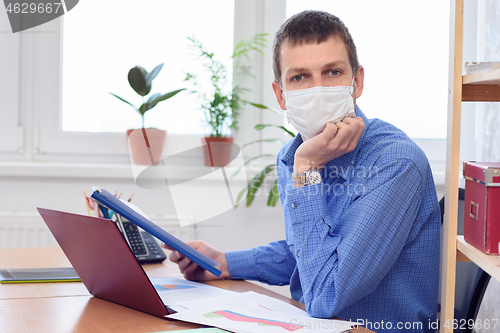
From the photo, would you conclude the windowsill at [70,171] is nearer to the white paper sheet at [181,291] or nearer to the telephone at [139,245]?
the telephone at [139,245]

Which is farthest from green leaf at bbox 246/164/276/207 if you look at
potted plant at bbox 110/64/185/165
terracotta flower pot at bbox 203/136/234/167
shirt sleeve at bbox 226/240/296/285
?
shirt sleeve at bbox 226/240/296/285

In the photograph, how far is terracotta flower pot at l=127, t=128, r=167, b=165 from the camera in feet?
7.23

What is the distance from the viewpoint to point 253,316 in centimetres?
83

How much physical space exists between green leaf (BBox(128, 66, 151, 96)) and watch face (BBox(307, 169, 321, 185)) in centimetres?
132

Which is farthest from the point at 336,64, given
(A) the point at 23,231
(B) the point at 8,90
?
(B) the point at 8,90

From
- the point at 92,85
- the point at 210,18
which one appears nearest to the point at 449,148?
the point at 210,18

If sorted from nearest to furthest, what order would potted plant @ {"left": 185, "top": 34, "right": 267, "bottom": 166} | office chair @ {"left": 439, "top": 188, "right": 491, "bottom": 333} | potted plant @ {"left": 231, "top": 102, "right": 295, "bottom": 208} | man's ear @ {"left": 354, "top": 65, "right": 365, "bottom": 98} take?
office chair @ {"left": 439, "top": 188, "right": 491, "bottom": 333} → man's ear @ {"left": 354, "top": 65, "right": 365, "bottom": 98} → potted plant @ {"left": 231, "top": 102, "right": 295, "bottom": 208} → potted plant @ {"left": 185, "top": 34, "right": 267, "bottom": 166}

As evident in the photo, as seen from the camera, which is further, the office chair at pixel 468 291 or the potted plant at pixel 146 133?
the potted plant at pixel 146 133

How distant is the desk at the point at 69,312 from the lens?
790 millimetres

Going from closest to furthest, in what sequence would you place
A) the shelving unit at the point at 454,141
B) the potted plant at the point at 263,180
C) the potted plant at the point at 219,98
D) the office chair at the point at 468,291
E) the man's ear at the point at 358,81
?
the shelving unit at the point at 454,141
the office chair at the point at 468,291
the man's ear at the point at 358,81
the potted plant at the point at 263,180
the potted plant at the point at 219,98

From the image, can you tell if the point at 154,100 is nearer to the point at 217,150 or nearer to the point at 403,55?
the point at 217,150

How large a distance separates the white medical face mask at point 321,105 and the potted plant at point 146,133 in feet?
3.77

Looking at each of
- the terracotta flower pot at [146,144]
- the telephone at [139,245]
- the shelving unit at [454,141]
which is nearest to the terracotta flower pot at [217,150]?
the terracotta flower pot at [146,144]

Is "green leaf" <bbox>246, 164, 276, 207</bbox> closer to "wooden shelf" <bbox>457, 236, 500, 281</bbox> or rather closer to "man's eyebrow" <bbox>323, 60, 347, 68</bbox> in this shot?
"man's eyebrow" <bbox>323, 60, 347, 68</bbox>
